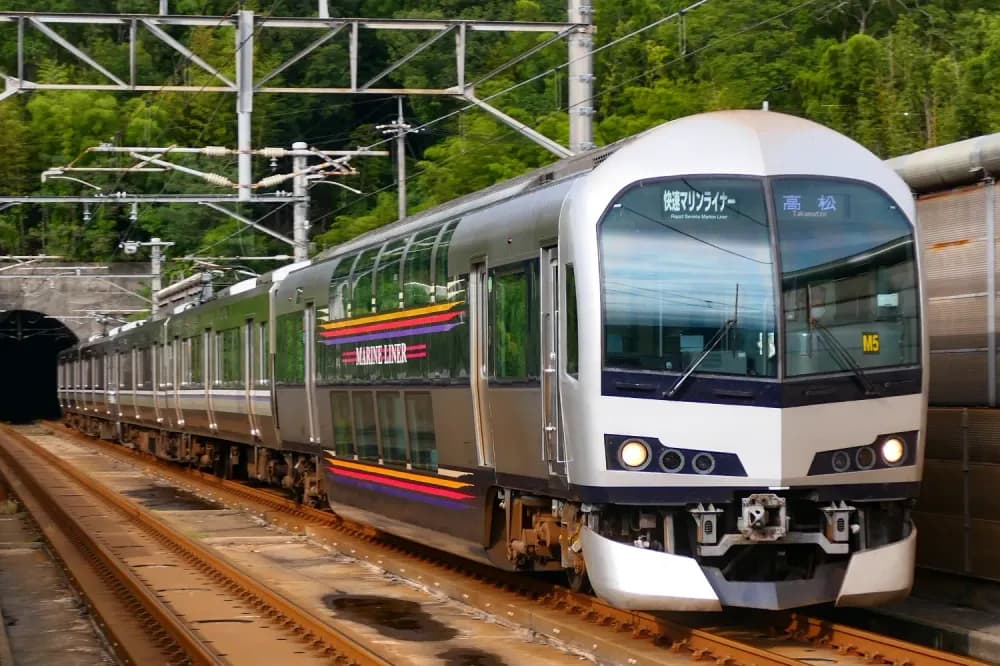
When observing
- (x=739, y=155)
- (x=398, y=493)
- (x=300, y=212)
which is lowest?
(x=398, y=493)

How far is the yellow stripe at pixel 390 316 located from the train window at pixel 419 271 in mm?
54

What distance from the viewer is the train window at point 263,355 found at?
2189 centimetres

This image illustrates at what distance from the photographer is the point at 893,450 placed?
10258mm

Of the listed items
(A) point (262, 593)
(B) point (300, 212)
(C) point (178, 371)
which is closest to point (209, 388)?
(B) point (300, 212)

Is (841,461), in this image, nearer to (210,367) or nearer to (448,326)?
(448,326)

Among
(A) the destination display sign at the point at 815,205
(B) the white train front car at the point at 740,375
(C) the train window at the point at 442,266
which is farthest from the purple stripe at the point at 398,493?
(A) the destination display sign at the point at 815,205

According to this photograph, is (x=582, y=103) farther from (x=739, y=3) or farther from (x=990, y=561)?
→ (x=739, y=3)

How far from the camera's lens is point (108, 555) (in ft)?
54.5

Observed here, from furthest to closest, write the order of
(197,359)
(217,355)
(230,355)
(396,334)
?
(197,359)
(217,355)
(230,355)
(396,334)

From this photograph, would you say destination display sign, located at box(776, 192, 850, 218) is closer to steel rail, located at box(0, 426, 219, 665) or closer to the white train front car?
the white train front car

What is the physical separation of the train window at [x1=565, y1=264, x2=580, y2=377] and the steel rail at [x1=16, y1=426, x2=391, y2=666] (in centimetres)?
201

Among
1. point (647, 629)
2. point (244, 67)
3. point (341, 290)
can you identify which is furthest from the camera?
point (244, 67)

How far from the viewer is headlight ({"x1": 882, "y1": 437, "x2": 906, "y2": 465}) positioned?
10234 mm

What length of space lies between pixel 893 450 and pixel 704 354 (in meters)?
1.25
